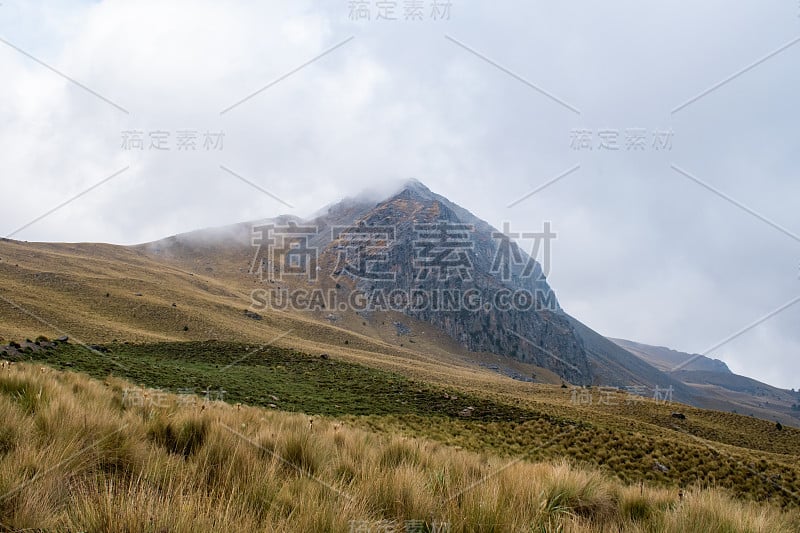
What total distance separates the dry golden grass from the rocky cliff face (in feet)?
389

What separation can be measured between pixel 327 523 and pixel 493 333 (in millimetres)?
139161

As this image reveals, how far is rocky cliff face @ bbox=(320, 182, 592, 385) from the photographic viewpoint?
134 metres

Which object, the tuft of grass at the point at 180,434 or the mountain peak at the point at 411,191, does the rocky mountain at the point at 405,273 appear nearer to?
the mountain peak at the point at 411,191

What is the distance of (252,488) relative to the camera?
2.91 metres

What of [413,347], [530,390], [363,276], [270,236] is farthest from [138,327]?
[270,236]

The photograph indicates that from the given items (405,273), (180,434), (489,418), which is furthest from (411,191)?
(180,434)

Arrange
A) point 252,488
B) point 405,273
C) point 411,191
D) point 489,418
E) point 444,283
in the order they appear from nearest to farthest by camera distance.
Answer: point 252,488 → point 489,418 → point 405,273 → point 444,283 → point 411,191

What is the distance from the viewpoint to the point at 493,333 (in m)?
A: 136

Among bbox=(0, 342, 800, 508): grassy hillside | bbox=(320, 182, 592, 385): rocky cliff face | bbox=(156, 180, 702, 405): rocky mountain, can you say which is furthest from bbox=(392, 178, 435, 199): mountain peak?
bbox=(0, 342, 800, 508): grassy hillside

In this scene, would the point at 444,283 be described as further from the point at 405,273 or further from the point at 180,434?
the point at 180,434

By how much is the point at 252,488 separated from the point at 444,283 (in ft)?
470

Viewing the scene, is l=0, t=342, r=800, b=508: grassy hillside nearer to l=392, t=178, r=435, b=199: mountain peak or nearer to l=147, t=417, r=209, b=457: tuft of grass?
l=147, t=417, r=209, b=457: tuft of grass

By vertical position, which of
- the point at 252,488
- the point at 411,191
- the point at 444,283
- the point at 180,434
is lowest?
the point at 180,434

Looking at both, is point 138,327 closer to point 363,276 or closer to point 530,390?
point 530,390
